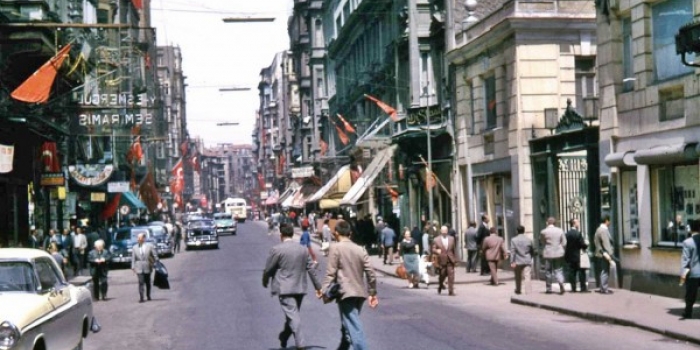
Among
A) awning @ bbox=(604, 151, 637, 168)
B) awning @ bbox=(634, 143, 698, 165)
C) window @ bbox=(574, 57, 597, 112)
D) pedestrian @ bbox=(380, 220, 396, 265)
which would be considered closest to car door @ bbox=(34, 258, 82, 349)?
awning @ bbox=(634, 143, 698, 165)

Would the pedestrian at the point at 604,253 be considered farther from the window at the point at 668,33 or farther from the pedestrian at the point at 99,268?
the pedestrian at the point at 99,268

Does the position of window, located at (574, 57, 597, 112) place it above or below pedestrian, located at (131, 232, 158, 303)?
above

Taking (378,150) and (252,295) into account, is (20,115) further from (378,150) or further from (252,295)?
(378,150)

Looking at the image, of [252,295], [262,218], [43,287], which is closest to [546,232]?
[252,295]

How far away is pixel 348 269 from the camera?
13703 mm

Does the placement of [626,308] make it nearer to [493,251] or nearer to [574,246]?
[574,246]

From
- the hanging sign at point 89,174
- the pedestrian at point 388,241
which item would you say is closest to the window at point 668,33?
the pedestrian at point 388,241

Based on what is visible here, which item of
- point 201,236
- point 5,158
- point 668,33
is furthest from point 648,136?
point 201,236

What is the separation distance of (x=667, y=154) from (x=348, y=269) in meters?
11.3

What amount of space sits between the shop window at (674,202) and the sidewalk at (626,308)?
1.35 m

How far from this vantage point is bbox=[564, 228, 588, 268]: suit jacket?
25.7m

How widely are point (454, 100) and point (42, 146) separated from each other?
15.1 meters

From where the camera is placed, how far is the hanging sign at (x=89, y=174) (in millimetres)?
44875

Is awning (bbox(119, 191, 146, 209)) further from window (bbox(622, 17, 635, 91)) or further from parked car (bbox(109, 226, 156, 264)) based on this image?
window (bbox(622, 17, 635, 91))
